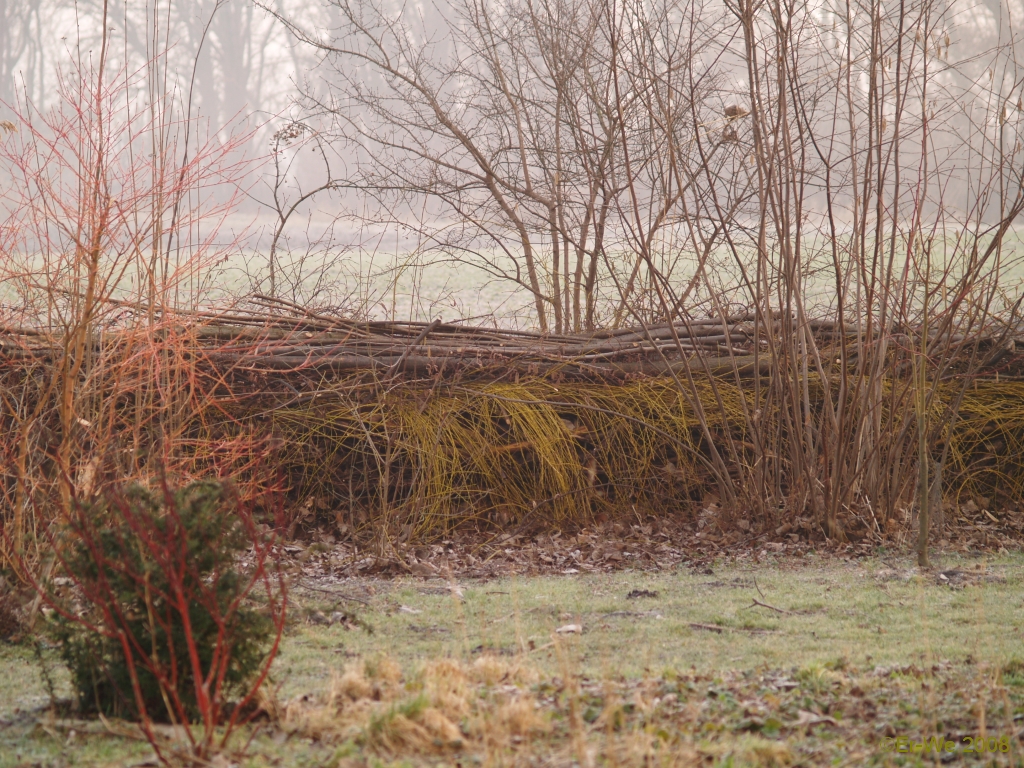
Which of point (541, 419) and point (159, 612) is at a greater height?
point (541, 419)

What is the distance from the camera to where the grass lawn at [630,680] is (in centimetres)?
232

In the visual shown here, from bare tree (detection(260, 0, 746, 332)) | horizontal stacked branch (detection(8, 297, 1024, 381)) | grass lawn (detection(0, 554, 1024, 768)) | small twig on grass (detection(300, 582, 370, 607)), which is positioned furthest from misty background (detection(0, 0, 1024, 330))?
grass lawn (detection(0, 554, 1024, 768))

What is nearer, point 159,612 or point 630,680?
point 159,612

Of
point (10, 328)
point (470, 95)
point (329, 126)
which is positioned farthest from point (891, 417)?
point (329, 126)

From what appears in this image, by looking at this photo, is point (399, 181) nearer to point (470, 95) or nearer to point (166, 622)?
point (470, 95)

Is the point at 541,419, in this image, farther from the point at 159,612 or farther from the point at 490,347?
the point at 159,612

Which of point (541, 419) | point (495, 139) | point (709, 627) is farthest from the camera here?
point (495, 139)

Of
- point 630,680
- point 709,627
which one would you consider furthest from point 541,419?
point 630,680

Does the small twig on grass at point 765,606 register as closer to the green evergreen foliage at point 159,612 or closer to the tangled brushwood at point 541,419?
the tangled brushwood at point 541,419

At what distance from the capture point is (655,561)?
568cm

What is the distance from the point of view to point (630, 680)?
9.74 feet

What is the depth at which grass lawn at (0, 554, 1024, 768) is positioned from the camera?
7.62 ft

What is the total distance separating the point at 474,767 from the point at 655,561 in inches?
142

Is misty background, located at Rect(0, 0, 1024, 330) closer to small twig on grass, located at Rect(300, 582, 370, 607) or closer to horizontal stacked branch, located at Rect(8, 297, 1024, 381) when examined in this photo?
horizontal stacked branch, located at Rect(8, 297, 1024, 381)
